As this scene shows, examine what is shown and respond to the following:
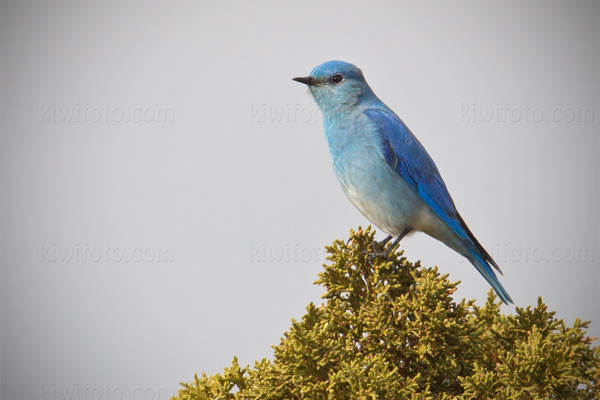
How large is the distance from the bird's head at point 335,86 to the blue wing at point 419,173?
0.18 metres

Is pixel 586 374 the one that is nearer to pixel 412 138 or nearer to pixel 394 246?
pixel 394 246

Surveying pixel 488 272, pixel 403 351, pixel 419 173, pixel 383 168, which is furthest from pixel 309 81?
pixel 403 351

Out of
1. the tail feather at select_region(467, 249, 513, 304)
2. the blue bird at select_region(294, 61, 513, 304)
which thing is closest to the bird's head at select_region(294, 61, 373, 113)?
the blue bird at select_region(294, 61, 513, 304)

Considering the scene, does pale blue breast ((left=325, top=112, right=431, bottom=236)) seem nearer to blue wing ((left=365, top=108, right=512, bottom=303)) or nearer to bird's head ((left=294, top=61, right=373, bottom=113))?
blue wing ((left=365, top=108, right=512, bottom=303))

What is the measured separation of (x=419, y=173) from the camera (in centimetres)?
509

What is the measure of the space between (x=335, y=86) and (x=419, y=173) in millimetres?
914

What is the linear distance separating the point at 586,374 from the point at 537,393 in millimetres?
360

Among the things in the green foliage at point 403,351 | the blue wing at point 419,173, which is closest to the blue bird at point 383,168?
the blue wing at point 419,173

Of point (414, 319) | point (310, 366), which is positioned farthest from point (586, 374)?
point (310, 366)

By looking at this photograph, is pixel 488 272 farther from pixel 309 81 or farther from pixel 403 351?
pixel 309 81

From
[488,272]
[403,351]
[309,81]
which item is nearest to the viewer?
[403,351]

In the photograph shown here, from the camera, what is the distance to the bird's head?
5.19 m

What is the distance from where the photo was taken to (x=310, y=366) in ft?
11.9

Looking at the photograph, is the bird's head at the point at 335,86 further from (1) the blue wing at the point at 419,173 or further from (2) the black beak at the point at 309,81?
(1) the blue wing at the point at 419,173
